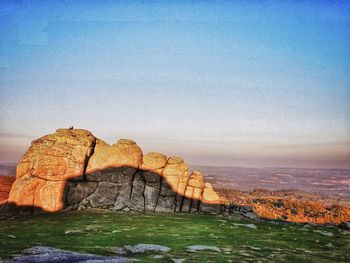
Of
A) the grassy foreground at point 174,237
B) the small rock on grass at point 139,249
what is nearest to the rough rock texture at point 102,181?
the grassy foreground at point 174,237

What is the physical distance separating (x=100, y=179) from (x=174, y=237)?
2896 centimetres

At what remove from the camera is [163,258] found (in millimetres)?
28266

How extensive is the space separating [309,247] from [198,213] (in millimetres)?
30603

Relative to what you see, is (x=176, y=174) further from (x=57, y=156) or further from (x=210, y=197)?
(x=57, y=156)

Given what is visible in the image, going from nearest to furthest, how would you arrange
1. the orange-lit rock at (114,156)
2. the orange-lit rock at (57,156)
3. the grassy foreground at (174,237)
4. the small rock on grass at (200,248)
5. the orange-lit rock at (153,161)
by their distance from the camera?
the grassy foreground at (174,237) < the small rock on grass at (200,248) < the orange-lit rock at (57,156) < the orange-lit rock at (114,156) < the orange-lit rock at (153,161)

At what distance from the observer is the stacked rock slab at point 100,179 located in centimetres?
6119

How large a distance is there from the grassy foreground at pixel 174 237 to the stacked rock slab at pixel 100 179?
17.4 feet

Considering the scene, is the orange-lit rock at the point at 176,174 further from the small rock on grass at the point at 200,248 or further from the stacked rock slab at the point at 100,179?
the small rock on grass at the point at 200,248

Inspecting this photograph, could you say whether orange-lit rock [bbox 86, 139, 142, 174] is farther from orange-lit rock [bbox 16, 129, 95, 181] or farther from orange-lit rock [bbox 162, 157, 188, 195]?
orange-lit rock [bbox 162, 157, 188, 195]

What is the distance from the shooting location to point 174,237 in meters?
40.1

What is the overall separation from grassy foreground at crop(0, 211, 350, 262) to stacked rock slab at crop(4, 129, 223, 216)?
5.30 m

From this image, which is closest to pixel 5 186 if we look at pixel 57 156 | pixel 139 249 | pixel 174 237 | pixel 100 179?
pixel 57 156

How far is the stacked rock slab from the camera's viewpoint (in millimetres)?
61188

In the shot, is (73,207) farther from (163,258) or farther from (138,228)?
(163,258)
